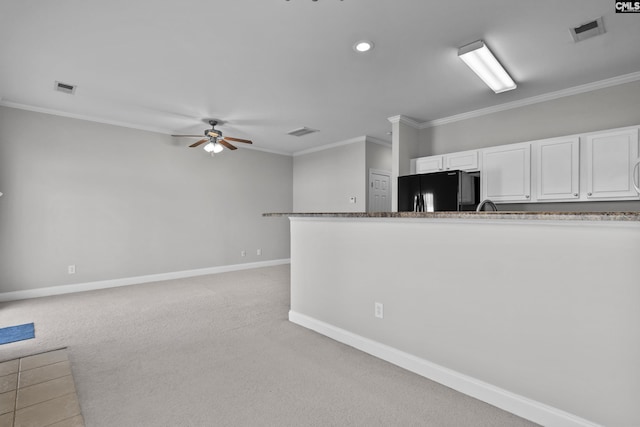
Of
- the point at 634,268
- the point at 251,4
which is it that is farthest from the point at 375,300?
the point at 251,4

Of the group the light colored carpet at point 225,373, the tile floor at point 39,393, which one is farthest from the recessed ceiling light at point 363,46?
the tile floor at point 39,393

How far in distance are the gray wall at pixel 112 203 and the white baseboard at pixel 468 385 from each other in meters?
3.98

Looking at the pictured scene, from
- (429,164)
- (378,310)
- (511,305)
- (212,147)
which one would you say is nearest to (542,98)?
(429,164)

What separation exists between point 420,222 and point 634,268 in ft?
3.57

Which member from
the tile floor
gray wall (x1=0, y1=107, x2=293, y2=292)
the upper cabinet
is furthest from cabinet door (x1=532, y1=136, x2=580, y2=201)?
gray wall (x1=0, y1=107, x2=293, y2=292)

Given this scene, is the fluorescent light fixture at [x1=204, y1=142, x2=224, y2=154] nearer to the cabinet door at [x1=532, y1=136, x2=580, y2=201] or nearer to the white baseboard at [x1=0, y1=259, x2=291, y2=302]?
the white baseboard at [x1=0, y1=259, x2=291, y2=302]

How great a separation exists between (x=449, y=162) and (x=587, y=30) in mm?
2116

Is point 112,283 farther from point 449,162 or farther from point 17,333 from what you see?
point 449,162

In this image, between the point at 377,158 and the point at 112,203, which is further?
the point at 377,158

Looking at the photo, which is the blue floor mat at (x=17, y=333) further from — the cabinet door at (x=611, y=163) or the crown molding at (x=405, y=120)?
the cabinet door at (x=611, y=163)

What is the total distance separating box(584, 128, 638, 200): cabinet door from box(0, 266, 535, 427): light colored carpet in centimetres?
286

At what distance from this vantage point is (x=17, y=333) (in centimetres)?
296

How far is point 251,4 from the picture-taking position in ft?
7.44

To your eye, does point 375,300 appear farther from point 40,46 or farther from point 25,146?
point 25,146
